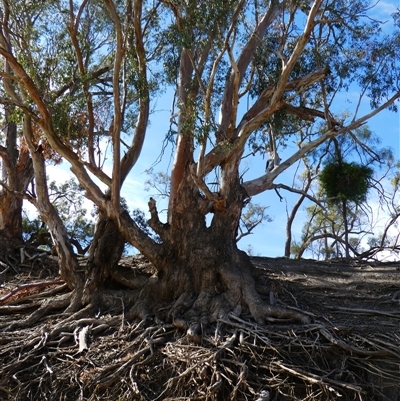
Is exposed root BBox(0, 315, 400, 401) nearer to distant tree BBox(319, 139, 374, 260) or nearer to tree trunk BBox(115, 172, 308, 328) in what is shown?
tree trunk BBox(115, 172, 308, 328)

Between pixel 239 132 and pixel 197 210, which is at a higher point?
pixel 239 132

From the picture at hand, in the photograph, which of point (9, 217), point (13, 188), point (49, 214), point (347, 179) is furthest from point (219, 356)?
point (347, 179)

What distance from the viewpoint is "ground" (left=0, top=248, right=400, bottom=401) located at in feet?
24.6

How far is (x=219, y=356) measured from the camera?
7793 millimetres

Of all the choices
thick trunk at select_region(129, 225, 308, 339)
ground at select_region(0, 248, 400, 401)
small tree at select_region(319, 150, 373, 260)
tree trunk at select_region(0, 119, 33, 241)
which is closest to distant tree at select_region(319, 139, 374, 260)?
small tree at select_region(319, 150, 373, 260)

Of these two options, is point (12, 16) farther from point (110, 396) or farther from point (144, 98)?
point (110, 396)

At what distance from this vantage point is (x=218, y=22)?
10.1 m

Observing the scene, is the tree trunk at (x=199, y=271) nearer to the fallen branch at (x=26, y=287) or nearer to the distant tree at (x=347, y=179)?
the fallen branch at (x=26, y=287)

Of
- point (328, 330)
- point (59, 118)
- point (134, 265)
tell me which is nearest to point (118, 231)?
point (134, 265)

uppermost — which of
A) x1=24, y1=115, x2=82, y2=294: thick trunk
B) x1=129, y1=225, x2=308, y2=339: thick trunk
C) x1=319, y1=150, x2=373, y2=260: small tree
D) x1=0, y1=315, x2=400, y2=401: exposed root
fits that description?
x1=319, y1=150, x2=373, y2=260: small tree

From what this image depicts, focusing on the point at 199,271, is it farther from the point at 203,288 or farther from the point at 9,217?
the point at 9,217

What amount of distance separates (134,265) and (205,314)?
284 cm

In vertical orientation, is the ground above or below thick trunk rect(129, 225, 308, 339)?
below

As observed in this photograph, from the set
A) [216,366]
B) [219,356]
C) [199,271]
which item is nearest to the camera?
[216,366]
